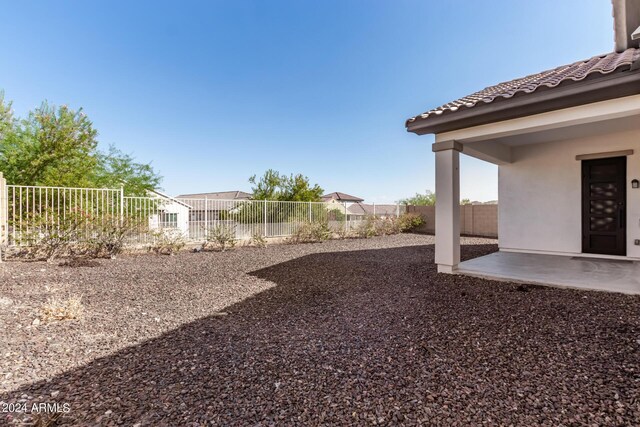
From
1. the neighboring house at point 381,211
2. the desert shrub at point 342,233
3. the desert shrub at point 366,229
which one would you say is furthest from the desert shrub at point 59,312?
the neighboring house at point 381,211

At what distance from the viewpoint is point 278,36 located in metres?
11.5

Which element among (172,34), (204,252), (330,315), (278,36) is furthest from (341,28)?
(330,315)

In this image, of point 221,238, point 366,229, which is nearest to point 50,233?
point 221,238

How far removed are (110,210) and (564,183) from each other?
42.4 ft

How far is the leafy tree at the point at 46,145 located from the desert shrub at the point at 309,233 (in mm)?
8650

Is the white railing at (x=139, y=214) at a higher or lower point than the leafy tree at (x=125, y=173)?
lower

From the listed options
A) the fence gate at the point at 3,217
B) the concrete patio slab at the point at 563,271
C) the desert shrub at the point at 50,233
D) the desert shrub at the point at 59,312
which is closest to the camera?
the desert shrub at the point at 59,312

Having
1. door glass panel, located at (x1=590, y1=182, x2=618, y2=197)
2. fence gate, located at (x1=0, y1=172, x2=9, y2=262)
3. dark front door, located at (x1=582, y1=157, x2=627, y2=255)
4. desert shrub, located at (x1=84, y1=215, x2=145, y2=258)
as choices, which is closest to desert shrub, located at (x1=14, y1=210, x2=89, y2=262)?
fence gate, located at (x1=0, y1=172, x2=9, y2=262)

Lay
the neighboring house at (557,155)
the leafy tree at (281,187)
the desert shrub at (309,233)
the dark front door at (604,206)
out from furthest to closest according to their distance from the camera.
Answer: the leafy tree at (281,187)
the desert shrub at (309,233)
the dark front door at (604,206)
the neighboring house at (557,155)

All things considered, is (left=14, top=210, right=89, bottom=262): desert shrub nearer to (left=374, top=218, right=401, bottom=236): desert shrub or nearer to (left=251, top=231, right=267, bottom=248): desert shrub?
(left=251, top=231, right=267, bottom=248): desert shrub

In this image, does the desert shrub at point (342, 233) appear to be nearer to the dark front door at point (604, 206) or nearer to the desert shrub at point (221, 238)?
the desert shrub at point (221, 238)

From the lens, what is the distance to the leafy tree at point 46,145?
487 inches

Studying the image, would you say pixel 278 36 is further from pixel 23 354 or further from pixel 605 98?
pixel 23 354

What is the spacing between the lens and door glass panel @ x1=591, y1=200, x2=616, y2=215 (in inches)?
275
